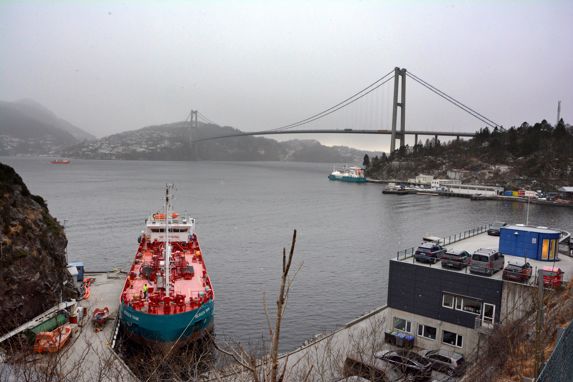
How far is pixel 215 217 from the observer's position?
45688 mm

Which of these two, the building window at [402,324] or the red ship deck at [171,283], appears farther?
the red ship deck at [171,283]

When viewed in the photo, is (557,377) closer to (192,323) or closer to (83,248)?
(192,323)

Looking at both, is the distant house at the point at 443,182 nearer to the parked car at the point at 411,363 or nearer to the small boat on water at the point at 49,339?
the parked car at the point at 411,363

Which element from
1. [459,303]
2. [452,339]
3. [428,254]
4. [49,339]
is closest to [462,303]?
[459,303]

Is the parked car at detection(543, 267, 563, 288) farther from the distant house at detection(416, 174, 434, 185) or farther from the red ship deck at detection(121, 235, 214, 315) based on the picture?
the distant house at detection(416, 174, 434, 185)

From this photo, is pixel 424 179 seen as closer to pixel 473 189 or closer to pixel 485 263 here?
pixel 473 189

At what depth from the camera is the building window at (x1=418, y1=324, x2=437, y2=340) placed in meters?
13.5

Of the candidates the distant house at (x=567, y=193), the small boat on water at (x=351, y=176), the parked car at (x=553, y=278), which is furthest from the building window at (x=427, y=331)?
the small boat on water at (x=351, y=176)

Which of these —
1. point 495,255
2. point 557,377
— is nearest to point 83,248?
point 495,255

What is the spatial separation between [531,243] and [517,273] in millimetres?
4071

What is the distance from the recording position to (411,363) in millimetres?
11609

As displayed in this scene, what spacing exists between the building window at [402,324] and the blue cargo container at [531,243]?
499 cm

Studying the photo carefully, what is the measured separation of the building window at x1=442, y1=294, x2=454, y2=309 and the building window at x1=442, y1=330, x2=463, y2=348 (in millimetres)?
770

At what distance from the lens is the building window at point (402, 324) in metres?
14.0
